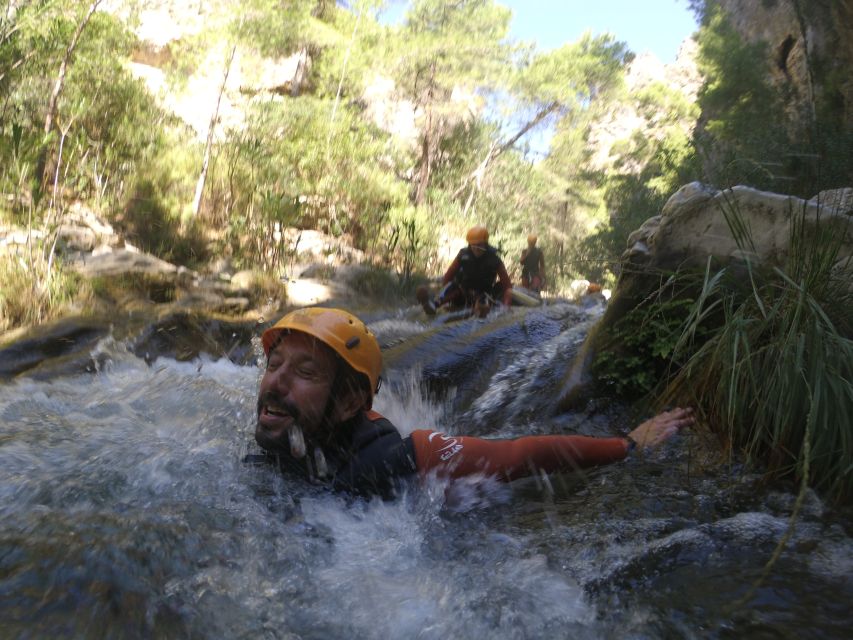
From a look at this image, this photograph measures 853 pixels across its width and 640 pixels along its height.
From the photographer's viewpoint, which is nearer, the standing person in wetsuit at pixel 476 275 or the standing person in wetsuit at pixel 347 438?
the standing person in wetsuit at pixel 347 438

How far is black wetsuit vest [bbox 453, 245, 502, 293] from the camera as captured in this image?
7.34m

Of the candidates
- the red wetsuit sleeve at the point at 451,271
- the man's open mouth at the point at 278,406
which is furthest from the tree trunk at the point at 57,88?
the man's open mouth at the point at 278,406

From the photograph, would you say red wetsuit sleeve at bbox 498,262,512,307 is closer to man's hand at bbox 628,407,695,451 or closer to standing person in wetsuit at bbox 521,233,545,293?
man's hand at bbox 628,407,695,451

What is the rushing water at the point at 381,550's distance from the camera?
5.13 feet

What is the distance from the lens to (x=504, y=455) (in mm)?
2424

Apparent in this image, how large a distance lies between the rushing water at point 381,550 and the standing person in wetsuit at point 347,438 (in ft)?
0.32

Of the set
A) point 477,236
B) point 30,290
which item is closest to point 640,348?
point 477,236

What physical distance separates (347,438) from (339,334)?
1.29ft

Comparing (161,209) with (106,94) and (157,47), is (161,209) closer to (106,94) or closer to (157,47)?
(106,94)

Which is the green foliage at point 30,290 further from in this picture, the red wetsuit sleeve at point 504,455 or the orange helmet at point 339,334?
the red wetsuit sleeve at point 504,455

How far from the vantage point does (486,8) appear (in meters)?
21.3

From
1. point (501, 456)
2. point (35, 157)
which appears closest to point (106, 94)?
point (35, 157)

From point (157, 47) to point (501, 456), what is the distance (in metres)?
24.5

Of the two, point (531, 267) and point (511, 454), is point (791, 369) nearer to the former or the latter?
point (511, 454)
